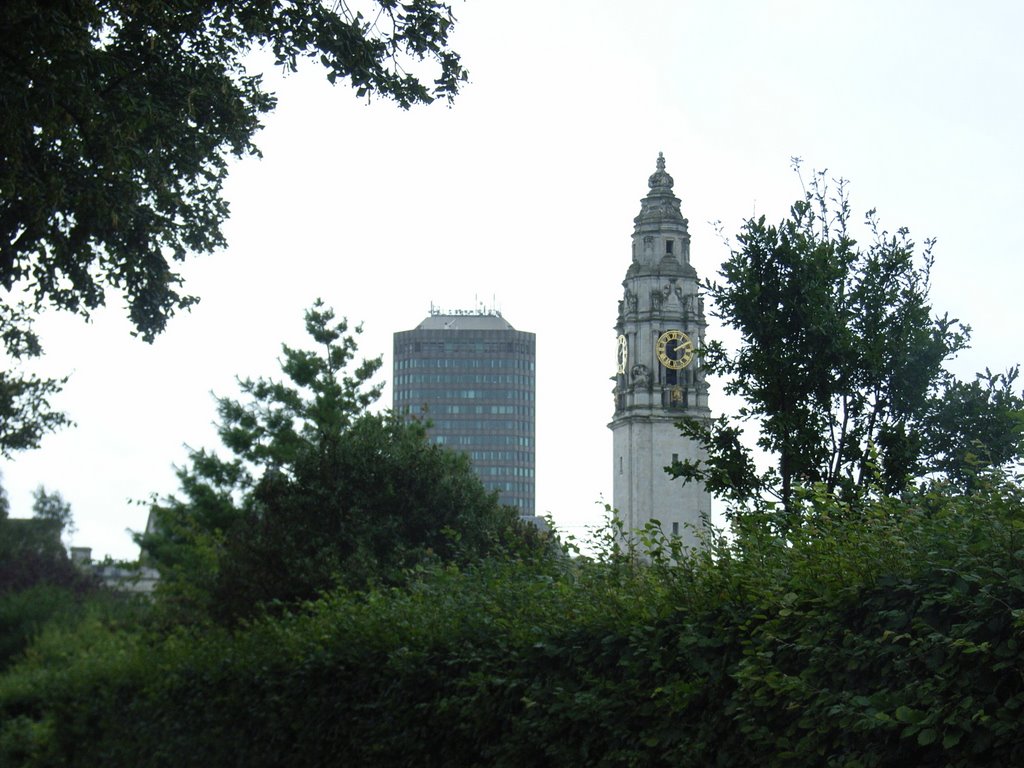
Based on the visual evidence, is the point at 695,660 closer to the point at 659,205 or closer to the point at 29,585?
the point at 29,585

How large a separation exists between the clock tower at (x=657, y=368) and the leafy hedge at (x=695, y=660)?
377 ft

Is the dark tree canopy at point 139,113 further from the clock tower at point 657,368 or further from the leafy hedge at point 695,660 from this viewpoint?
the clock tower at point 657,368

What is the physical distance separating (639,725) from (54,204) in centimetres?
1014

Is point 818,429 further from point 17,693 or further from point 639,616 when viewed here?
point 17,693

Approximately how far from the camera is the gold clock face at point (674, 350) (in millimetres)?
134500

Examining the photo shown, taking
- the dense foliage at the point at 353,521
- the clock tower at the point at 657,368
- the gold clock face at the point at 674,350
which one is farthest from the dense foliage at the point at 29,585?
the gold clock face at the point at 674,350

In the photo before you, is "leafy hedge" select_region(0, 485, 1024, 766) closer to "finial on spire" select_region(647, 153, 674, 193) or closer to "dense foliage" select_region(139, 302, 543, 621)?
"dense foliage" select_region(139, 302, 543, 621)

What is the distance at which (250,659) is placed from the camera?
1966 cm

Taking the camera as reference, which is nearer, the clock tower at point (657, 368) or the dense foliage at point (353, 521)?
the dense foliage at point (353, 521)

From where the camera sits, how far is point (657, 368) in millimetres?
134875

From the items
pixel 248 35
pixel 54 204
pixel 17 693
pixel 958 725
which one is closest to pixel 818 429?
pixel 248 35

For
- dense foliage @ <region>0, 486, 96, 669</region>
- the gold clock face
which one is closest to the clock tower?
the gold clock face

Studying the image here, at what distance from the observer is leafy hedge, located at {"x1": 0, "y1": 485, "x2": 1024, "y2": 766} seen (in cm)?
698

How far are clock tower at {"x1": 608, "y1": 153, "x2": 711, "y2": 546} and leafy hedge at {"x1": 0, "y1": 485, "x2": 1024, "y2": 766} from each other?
115 metres
